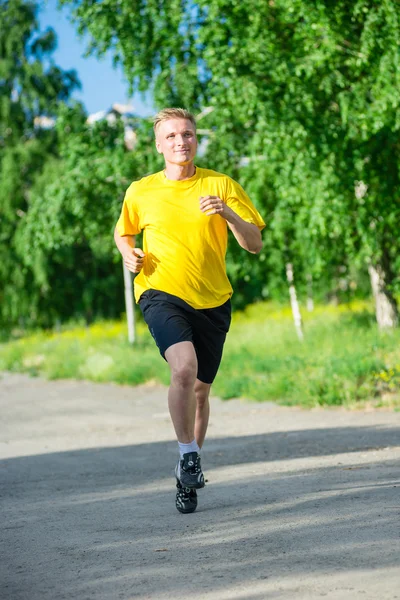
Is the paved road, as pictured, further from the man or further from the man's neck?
the man's neck

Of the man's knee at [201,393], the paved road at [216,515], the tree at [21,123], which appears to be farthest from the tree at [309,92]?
the tree at [21,123]

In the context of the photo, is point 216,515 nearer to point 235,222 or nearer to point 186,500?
point 186,500

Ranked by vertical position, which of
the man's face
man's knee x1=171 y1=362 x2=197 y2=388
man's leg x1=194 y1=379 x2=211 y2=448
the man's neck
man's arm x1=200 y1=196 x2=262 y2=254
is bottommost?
man's leg x1=194 y1=379 x2=211 y2=448

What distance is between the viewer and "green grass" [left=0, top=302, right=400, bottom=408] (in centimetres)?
1137

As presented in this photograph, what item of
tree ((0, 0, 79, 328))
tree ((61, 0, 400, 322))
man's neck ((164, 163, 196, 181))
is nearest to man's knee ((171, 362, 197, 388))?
man's neck ((164, 163, 196, 181))

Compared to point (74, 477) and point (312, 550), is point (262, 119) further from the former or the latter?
point (312, 550)

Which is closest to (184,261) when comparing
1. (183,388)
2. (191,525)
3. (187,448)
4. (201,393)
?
(183,388)

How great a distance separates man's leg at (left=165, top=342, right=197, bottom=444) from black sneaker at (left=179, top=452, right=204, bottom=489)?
0.29ft

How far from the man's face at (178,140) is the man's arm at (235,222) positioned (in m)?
0.45

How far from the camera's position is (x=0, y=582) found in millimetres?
4188

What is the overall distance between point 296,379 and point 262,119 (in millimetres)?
4164

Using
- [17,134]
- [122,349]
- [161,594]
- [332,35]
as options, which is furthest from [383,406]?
[17,134]

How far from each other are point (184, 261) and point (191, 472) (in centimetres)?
114

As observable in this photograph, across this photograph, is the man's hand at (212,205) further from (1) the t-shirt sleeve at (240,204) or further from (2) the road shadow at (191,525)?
(2) the road shadow at (191,525)
